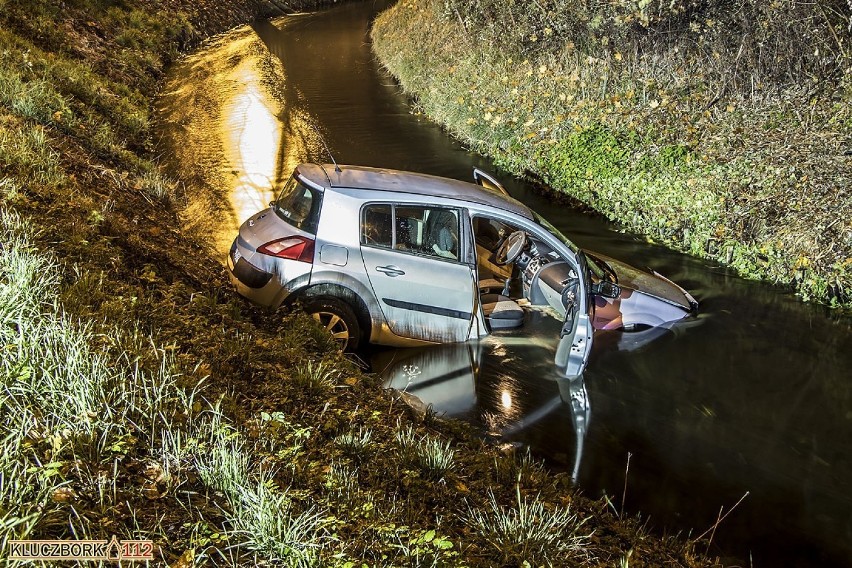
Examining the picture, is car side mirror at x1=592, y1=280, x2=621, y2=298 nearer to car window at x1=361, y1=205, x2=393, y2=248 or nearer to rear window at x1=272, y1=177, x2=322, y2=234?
car window at x1=361, y1=205, x2=393, y2=248

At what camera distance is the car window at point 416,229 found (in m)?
7.22

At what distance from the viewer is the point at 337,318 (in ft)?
23.5

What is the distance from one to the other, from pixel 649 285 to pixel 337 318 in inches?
154

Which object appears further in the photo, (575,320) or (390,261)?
(390,261)

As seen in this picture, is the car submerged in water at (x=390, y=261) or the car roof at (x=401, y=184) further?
the car roof at (x=401, y=184)

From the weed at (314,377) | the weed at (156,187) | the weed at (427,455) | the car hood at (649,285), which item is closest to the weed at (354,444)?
the weed at (427,455)

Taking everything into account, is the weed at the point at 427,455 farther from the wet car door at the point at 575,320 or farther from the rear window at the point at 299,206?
A: the rear window at the point at 299,206

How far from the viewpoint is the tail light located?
705cm

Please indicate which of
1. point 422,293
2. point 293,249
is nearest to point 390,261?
point 422,293

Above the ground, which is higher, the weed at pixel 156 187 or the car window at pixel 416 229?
the car window at pixel 416 229

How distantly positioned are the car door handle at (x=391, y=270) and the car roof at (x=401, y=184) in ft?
2.62

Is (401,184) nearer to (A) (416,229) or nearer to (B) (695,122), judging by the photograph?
(A) (416,229)

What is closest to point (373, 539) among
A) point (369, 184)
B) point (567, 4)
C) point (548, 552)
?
point (548, 552)

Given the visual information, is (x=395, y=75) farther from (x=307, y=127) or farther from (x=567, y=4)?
(x=567, y=4)
